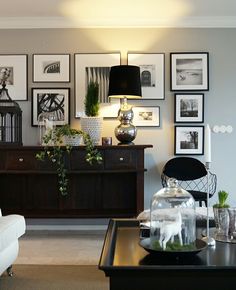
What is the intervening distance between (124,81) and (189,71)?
0.89m

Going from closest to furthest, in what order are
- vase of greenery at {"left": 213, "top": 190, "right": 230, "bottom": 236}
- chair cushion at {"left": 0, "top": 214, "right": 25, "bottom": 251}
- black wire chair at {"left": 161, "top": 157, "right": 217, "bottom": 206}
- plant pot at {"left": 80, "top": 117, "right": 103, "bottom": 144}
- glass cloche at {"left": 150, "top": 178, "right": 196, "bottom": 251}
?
glass cloche at {"left": 150, "top": 178, "right": 196, "bottom": 251}, vase of greenery at {"left": 213, "top": 190, "right": 230, "bottom": 236}, chair cushion at {"left": 0, "top": 214, "right": 25, "bottom": 251}, plant pot at {"left": 80, "top": 117, "right": 103, "bottom": 144}, black wire chair at {"left": 161, "top": 157, "right": 217, "bottom": 206}

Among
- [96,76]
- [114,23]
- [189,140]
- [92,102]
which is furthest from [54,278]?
[114,23]

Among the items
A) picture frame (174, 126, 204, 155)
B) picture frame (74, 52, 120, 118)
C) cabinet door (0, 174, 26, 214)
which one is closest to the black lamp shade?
picture frame (74, 52, 120, 118)

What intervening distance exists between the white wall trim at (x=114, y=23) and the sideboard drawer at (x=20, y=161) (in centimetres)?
154

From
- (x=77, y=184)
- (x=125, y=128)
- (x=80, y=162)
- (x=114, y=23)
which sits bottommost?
(x=77, y=184)

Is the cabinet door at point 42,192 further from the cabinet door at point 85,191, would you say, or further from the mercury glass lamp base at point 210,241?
the mercury glass lamp base at point 210,241

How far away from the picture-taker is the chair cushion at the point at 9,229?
2.61 m

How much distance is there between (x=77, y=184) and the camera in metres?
4.46

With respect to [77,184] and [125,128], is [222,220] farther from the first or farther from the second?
[77,184]

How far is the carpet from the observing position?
277cm

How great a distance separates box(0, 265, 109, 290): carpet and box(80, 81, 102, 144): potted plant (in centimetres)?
146

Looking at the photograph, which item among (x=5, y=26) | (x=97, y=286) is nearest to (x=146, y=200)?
(x=97, y=286)

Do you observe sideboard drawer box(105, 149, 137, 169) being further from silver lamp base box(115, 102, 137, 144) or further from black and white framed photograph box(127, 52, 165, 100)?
black and white framed photograph box(127, 52, 165, 100)

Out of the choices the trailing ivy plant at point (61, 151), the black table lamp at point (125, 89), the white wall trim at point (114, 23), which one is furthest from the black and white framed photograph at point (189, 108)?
the trailing ivy plant at point (61, 151)
